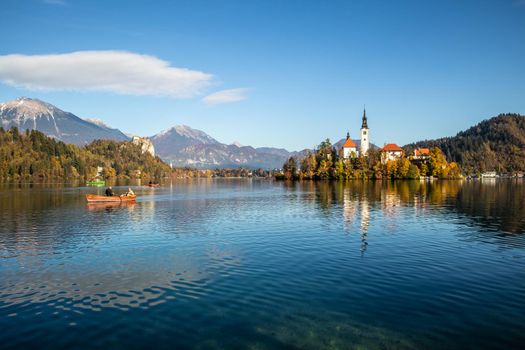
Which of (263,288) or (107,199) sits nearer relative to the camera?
(263,288)

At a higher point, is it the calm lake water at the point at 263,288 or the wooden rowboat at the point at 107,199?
the wooden rowboat at the point at 107,199

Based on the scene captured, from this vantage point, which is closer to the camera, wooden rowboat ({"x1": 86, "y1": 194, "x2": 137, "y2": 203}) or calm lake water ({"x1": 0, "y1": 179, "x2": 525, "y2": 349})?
calm lake water ({"x1": 0, "y1": 179, "x2": 525, "y2": 349})

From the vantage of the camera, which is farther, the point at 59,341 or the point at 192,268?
the point at 192,268

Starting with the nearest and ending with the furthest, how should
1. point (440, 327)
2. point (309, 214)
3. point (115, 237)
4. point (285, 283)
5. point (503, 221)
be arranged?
point (440, 327)
point (285, 283)
point (115, 237)
point (503, 221)
point (309, 214)

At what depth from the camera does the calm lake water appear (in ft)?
55.6

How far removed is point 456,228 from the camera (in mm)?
47344

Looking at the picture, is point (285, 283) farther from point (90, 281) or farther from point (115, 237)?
point (115, 237)

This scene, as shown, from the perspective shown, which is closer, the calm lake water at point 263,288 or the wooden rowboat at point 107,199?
the calm lake water at point 263,288

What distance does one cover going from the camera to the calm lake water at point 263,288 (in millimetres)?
16938

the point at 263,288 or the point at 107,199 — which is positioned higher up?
the point at 107,199

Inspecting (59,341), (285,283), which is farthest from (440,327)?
(59,341)

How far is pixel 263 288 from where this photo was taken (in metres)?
23.6

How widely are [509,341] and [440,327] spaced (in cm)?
270

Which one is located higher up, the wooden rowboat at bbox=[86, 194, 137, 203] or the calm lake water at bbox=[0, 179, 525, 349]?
the wooden rowboat at bbox=[86, 194, 137, 203]
